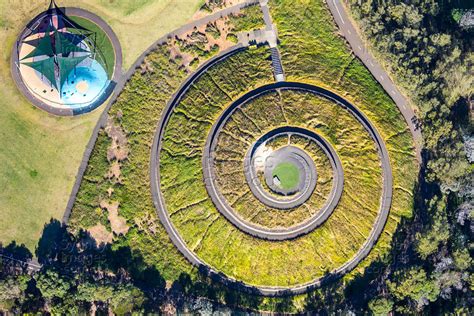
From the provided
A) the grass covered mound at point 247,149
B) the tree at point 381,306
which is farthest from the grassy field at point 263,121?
the tree at point 381,306

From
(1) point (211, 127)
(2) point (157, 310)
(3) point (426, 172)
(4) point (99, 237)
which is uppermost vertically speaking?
(1) point (211, 127)

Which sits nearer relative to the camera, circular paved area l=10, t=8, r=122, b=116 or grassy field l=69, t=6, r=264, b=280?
grassy field l=69, t=6, r=264, b=280

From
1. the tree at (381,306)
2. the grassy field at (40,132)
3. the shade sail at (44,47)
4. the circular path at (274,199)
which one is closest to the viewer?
the tree at (381,306)

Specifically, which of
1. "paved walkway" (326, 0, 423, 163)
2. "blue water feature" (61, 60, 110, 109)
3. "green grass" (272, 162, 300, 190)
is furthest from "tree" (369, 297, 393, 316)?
"blue water feature" (61, 60, 110, 109)

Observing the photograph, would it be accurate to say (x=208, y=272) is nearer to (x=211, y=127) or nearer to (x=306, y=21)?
(x=211, y=127)

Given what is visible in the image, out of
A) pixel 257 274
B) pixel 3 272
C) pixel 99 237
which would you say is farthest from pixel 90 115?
pixel 257 274

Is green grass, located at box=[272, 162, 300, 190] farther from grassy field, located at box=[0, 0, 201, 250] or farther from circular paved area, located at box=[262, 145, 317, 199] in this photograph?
grassy field, located at box=[0, 0, 201, 250]

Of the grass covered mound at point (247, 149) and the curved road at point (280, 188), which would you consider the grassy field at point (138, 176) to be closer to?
the grass covered mound at point (247, 149)
